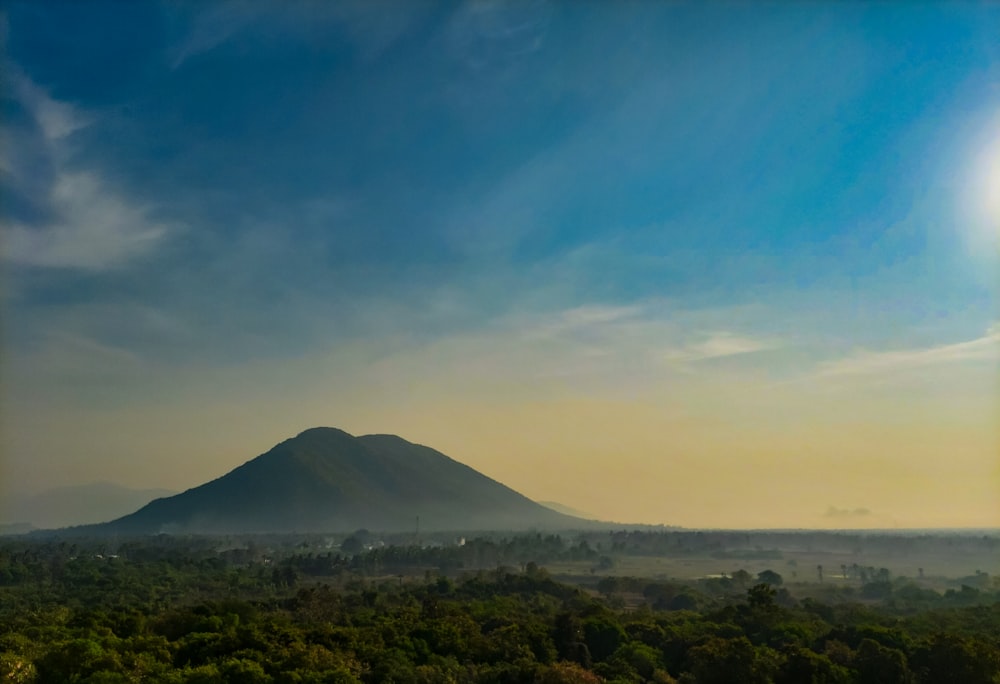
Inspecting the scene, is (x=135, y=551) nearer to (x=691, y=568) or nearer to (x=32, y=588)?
(x=32, y=588)

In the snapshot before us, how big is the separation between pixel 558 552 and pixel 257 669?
166 meters

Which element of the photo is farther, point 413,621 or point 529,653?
point 413,621

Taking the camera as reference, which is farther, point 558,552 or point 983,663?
point 558,552

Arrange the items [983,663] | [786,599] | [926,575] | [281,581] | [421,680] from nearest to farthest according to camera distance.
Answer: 1. [421,680]
2. [983,663]
3. [786,599]
4. [281,581]
5. [926,575]

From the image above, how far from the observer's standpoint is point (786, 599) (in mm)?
85750

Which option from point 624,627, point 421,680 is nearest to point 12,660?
point 421,680

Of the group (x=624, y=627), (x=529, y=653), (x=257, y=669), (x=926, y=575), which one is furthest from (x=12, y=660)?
(x=926, y=575)

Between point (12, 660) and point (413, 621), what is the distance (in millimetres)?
20755

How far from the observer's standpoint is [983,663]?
1185 inches

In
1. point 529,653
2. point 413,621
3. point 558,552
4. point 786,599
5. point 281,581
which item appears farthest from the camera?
point 558,552

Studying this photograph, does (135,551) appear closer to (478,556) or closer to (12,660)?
(478,556)

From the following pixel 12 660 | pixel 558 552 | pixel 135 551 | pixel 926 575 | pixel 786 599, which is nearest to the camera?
pixel 12 660

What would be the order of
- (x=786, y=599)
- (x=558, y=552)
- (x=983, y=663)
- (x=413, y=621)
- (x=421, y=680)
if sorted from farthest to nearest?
1. (x=558, y=552)
2. (x=786, y=599)
3. (x=413, y=621)
4. (x=983, y=663)
5. (x=421, y=680)

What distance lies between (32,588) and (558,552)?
121 metres
